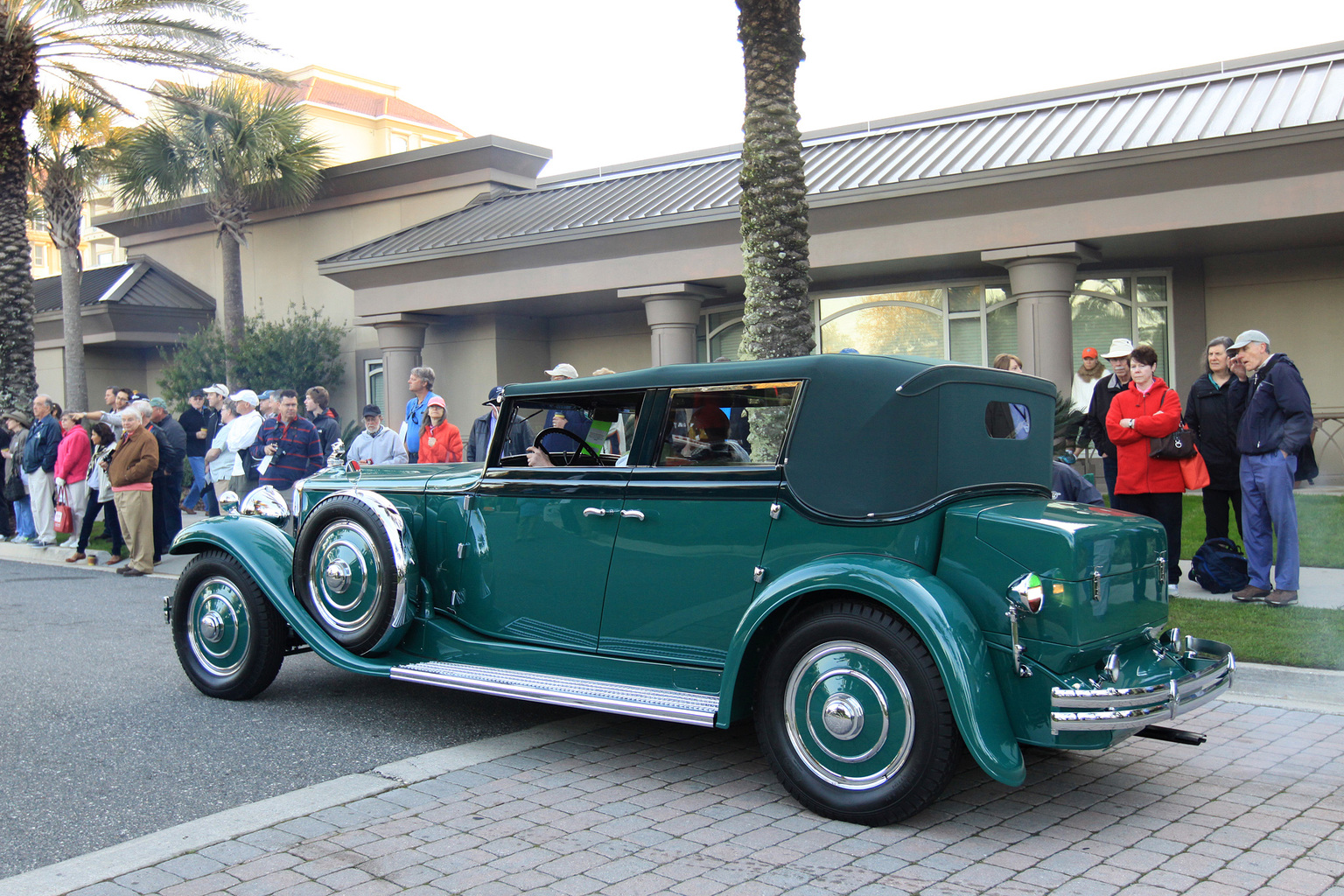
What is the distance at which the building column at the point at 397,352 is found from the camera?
18438 millimetres

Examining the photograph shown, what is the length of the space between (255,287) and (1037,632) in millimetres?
21904

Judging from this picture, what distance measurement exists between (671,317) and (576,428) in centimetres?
1071

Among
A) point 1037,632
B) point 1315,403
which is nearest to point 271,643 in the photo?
point 1037,632

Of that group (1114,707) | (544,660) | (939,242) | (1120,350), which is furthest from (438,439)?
(939,242)

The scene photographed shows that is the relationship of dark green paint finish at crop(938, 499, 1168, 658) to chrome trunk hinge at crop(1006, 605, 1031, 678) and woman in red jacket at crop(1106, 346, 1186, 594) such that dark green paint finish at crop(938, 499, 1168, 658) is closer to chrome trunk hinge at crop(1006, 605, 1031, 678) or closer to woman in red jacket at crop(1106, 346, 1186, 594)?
chrome trunk hinge at crop(1006, 605, 1031, 678)

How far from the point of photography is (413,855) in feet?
11.6

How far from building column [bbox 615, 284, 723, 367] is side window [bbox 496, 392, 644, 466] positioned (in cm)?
1020

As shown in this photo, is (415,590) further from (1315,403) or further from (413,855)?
(1315,403)

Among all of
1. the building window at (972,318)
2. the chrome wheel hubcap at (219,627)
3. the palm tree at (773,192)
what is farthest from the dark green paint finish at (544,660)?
the building window at (972,318)

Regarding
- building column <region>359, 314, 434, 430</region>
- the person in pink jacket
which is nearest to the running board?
the person in pink jacket

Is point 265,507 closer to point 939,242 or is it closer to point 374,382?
point 939,242

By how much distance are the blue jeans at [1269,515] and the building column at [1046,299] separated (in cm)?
588

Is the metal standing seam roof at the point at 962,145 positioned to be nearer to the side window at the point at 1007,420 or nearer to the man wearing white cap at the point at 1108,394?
the man wearing white cap at the point at 1108,394

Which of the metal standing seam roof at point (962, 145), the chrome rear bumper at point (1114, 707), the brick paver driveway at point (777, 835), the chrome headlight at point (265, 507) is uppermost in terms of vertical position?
the metal standing seam roof at point (962, 145)
